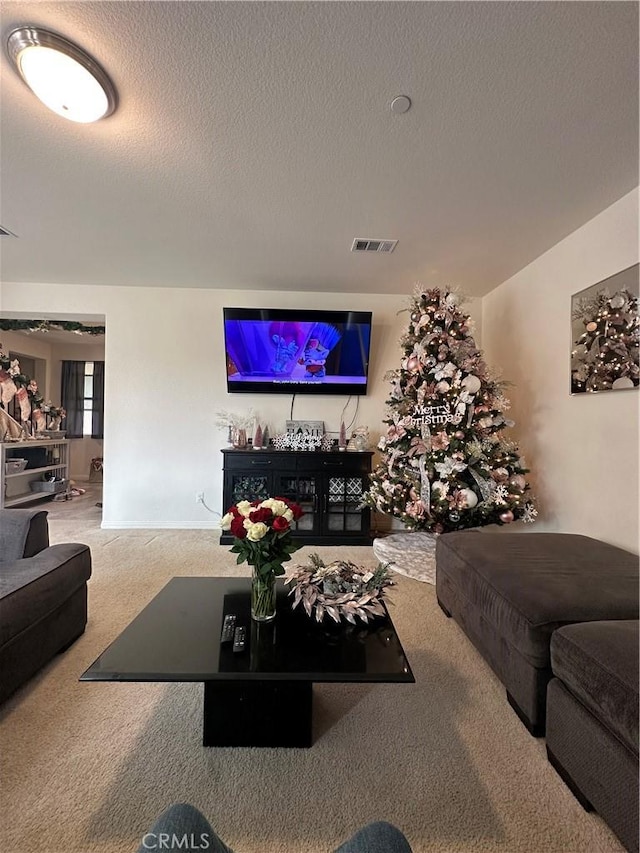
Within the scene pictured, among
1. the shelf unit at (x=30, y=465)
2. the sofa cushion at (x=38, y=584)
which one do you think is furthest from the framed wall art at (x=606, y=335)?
the shelf unit at (x=30, y=465)

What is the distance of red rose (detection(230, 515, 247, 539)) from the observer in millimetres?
1468

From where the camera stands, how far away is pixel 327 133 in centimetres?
190

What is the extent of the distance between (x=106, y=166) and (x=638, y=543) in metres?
3.74

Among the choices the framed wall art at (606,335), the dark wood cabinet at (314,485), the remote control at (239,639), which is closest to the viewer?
the remote control at (239,639)

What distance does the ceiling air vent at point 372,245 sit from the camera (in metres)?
2.98

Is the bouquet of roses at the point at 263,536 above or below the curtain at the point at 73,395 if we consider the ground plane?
below

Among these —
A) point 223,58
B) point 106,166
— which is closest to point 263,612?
point 223,58

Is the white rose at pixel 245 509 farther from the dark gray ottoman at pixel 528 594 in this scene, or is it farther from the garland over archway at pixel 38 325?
the garland over archway at pixel 38 325

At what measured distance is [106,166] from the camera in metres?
2.16

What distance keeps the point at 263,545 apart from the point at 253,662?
381mm

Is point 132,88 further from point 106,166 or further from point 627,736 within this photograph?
point 627,736

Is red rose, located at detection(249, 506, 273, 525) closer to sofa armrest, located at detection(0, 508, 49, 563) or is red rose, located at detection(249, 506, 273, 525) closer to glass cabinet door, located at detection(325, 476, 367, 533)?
sofa armrest, located at detection(0, 508, 49, 563)

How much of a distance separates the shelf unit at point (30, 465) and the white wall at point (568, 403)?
18.5 feet

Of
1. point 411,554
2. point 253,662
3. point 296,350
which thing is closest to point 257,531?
point 253,662
